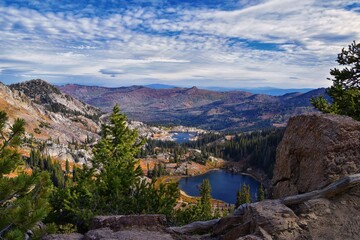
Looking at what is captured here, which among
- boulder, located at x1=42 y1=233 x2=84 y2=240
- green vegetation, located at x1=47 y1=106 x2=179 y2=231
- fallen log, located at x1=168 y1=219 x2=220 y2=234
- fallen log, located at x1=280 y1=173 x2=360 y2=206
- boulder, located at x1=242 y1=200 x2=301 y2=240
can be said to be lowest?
green vegetation, located at x1=47 y1=106 x2=179 y2=231

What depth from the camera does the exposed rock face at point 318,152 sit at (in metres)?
14.6

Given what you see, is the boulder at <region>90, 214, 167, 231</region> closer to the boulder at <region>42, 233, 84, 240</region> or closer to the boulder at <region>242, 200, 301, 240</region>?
the boulder at <region>42, 233, 84, 240</region>

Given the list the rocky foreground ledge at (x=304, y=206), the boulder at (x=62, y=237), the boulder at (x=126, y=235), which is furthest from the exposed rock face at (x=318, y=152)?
the boulder at (x=62, y=237)

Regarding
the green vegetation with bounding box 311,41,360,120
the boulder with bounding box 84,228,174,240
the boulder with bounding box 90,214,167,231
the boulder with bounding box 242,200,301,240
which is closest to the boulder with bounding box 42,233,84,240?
the boulder with bounding box 84,228,174,240

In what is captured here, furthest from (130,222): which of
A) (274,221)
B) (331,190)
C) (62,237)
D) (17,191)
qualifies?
(331,190)

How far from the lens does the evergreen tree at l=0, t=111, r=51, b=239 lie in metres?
13.1

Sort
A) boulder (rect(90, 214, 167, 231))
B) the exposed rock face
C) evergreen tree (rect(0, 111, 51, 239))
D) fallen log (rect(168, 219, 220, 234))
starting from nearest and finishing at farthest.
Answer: evergreen tree (rect(0, 111, 51, 239)) < the exposed rock face < boulder (rect(90, 214, 167, 231)) < fallen log (rect(168, 219, 220, 234))

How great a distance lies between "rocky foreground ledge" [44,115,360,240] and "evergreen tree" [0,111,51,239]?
1.35m

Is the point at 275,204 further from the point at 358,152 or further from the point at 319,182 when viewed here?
the point at 358,152

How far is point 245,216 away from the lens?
14.4 m

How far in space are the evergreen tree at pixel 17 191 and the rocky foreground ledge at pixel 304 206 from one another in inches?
53.3

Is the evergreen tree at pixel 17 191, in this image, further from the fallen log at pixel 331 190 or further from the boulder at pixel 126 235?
the fallen log at pixel 331 190

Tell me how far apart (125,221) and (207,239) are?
160 inches

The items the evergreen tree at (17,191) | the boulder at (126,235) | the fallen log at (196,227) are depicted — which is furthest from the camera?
the fallen log at (196,227)
